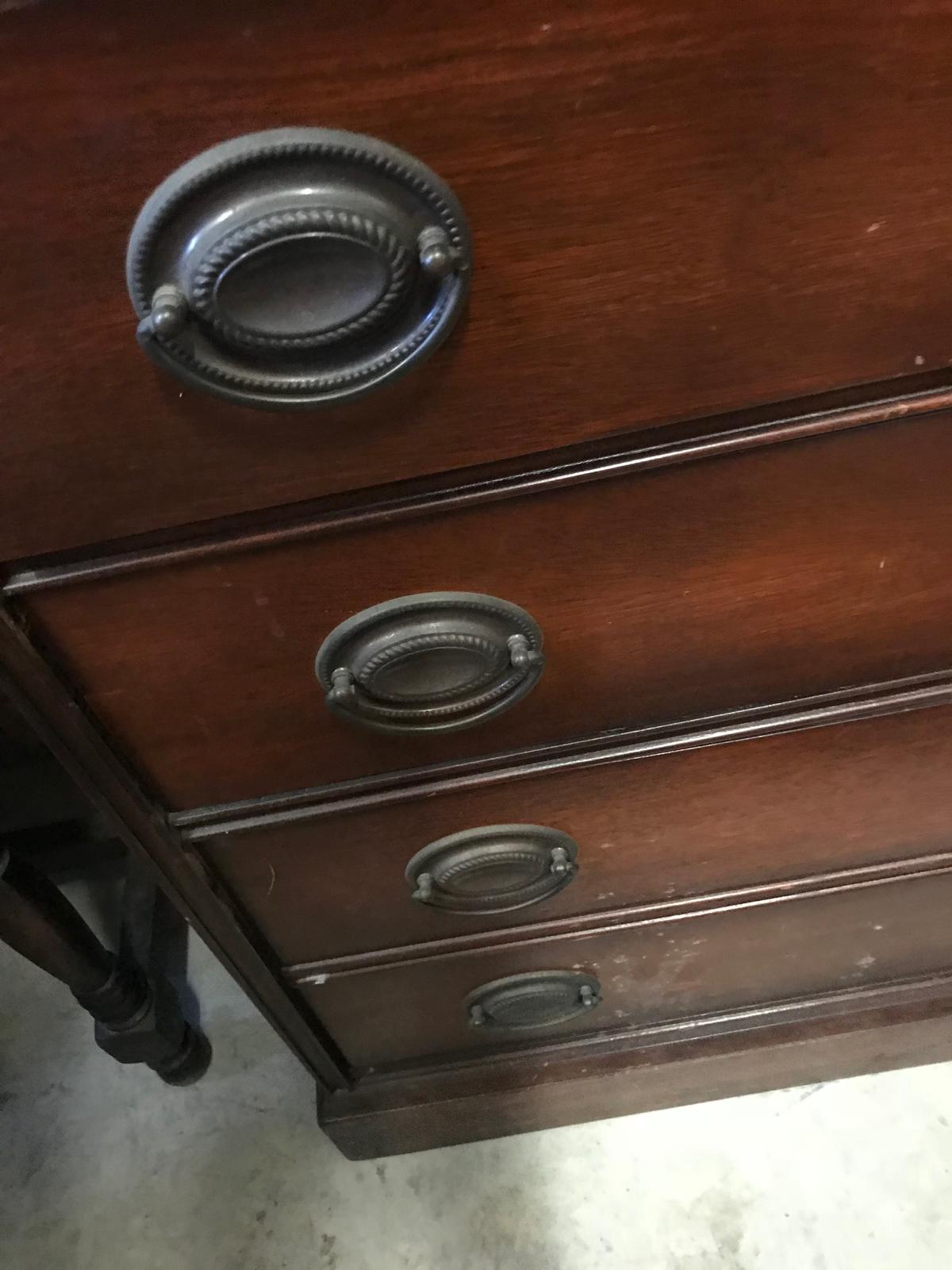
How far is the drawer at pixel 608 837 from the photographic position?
0.62 m

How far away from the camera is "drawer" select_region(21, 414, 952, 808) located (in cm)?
46

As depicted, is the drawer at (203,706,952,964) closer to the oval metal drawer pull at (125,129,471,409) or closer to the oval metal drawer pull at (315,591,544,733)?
the oval metal drawer pull at (315,591,544,733)

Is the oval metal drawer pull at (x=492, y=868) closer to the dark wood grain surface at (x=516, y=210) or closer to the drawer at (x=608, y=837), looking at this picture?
the drawer at (x=608, y=837)

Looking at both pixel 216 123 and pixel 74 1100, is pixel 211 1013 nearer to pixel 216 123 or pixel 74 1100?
pixel 74 1100

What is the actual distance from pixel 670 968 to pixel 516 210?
2.25 feet

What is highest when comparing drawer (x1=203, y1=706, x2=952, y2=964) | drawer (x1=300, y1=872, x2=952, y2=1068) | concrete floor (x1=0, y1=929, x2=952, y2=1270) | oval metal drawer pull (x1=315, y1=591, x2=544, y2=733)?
oval metal drawer pull (x1=315, y1=591, x2=544, y2=733)

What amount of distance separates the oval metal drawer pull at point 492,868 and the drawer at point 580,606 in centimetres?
9

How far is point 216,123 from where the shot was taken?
0.31 metres

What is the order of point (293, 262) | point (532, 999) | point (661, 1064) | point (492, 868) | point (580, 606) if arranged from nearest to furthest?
point (293, 262) → point (580, 606) → point (492, 868) → point (532, 999) → point (661, 1064)

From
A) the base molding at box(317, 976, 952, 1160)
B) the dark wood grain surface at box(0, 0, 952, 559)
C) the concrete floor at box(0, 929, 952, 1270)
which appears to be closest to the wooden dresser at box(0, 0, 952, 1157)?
the dark wood grain surface at box(0, 0, 952, 559)

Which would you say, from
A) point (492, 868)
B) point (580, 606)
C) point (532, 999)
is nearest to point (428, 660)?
point (580, 606)

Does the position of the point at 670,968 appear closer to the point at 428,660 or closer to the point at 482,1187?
the point at 482,1187

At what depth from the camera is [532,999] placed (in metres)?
0.82

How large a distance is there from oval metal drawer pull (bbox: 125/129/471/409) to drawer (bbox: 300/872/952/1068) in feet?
1.80
